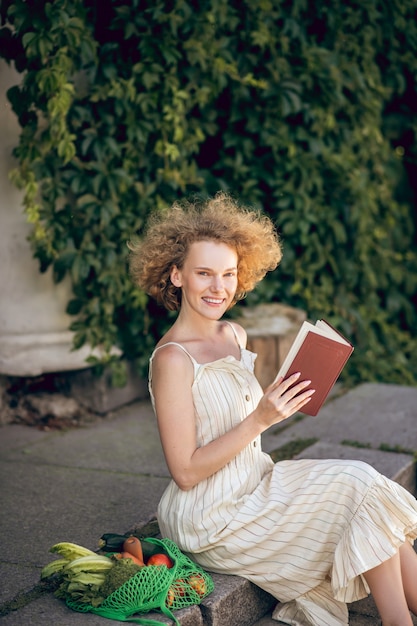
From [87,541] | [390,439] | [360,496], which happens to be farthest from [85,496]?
[390,439]

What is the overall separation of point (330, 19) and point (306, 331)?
11.1 ft

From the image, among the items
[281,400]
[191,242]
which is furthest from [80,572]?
[191,242]

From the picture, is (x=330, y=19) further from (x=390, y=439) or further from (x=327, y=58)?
(x=390, y=439)

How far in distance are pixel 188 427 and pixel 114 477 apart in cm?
112

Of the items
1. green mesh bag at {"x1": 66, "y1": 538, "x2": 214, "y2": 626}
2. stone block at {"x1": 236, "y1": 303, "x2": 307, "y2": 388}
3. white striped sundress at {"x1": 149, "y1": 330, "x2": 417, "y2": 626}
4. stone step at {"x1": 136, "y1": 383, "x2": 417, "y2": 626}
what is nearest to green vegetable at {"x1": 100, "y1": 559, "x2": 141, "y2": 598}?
green mesh bag at {"x1": 66, "y1": 538, "x2": 214, "y2": 626}

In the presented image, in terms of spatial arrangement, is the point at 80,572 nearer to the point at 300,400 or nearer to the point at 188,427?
the point at 188,427

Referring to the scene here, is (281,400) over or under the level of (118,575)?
over

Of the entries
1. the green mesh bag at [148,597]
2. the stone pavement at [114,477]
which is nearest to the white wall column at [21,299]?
the stone pavement at [114,477]

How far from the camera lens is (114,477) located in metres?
3.32

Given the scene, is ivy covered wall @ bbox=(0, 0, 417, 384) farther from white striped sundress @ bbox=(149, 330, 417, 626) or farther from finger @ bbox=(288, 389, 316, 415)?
finger @ bbox=(288, 389, 316, 415)

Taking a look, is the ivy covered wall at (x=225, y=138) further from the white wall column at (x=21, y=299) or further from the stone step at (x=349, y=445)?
the stone step at (x=349, y=445)

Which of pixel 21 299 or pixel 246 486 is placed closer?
pixel 246 486

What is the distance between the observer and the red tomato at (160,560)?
223 centimetres

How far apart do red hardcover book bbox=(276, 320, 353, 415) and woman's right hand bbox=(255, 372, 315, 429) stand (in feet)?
0.08
